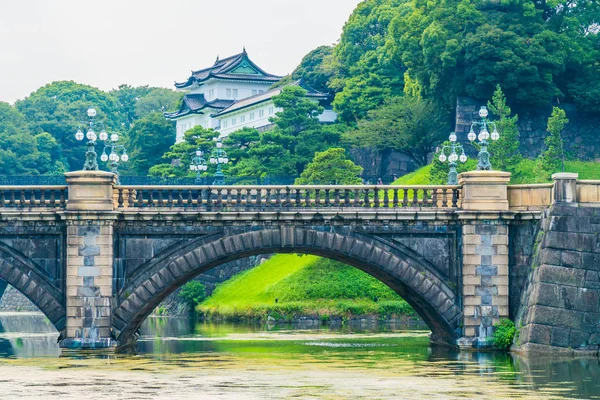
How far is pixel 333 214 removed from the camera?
52.0 metres

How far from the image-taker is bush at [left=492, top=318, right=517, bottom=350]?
5141 cm

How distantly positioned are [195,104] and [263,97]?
59.1 ft

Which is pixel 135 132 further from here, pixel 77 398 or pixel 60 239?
pixel 77 398

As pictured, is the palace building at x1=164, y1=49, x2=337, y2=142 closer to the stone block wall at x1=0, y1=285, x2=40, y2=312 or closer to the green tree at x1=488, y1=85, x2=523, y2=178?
the stone block wall at x1=0, y1=285, x2=40, y2=312

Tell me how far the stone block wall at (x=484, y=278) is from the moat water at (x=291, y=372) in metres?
1.33

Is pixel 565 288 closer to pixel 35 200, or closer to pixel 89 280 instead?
pixel 89 280

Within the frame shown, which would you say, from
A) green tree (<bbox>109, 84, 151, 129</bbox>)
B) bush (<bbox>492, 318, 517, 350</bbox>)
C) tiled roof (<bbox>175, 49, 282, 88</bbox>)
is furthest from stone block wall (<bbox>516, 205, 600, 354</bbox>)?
green tree (<bbox>109, 84, 151, 129</bbox>)

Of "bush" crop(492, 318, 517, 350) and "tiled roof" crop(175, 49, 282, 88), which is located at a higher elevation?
"tiled roof" crop(175, 49, 282, 88)

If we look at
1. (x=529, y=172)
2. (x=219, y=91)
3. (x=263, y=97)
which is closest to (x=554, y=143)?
(x=529, y=172)

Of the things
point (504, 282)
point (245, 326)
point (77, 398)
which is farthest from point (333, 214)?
point (245, 326)

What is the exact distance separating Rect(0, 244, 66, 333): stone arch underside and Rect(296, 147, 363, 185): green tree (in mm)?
41127

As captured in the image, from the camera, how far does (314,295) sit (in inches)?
3270

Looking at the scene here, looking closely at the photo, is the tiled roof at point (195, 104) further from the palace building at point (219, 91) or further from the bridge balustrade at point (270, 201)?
the bridge balustrade at point (270, 201)

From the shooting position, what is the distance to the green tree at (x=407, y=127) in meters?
100
